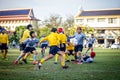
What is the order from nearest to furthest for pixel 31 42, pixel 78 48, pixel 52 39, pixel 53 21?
1. pixel 52 39
2. pixel 31 42
3. pixel 78 48
4. pixel 53 21

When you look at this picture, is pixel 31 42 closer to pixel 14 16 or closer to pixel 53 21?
pixel 14 16

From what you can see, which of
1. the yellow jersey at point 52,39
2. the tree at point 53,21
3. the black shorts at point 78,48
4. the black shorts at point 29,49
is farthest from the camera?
the tree at point 53,21

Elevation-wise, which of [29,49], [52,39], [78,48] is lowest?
[78,48]

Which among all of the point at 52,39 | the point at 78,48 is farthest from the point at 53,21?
the point at 52,39

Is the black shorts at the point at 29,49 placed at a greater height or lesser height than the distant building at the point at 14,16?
lesser

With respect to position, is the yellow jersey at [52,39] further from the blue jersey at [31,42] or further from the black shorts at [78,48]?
the black shorts at [78,48]

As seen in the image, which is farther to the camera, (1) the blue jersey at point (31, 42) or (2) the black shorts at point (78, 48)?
(2) the black shorts at point (78, 48)

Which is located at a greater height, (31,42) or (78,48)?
(31,42)

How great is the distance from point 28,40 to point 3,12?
1.07 metres

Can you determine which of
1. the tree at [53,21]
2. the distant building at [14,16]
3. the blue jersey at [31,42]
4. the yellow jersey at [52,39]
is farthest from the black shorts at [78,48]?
the tree at [53,21]

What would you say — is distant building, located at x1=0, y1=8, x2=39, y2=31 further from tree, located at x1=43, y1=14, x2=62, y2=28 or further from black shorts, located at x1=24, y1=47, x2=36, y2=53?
tree, located at x1=43, y1=14, x2=62, y2=28

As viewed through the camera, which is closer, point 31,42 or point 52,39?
point 52,39

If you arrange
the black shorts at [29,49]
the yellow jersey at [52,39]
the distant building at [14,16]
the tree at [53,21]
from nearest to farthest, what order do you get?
the yellow jersey at [52,39], the distant building at [14,16], the black shorts at [29,49], the tree at [53,21]

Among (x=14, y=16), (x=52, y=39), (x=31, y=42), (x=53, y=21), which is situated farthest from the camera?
(x=53, y=21)
